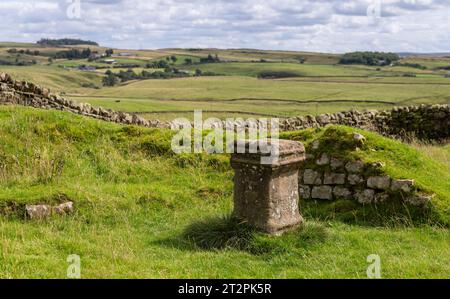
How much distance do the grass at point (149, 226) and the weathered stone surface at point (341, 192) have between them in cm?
82

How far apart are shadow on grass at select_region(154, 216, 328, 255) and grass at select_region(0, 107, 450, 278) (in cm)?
2

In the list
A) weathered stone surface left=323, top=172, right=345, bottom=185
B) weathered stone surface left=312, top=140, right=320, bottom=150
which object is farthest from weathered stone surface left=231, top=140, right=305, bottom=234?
weathered stone surface left=312, top=140, right=320, bottom=150

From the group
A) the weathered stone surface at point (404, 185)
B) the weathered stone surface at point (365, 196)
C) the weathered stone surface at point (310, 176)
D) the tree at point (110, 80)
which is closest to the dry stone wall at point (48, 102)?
the weathered stone surface at point (310, 176)

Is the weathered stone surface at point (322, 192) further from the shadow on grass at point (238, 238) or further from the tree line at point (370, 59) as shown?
the tree line at point (370, 59)

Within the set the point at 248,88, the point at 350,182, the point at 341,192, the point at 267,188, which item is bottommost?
the point at 248,88

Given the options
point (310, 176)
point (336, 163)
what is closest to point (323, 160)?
point (336, 163)

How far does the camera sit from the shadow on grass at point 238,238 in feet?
26.0

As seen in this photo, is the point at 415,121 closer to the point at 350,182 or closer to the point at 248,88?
the point at 350,182

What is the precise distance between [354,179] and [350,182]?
10 centimetres

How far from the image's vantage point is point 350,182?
411 inches

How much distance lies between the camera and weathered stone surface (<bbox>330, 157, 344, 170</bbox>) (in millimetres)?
10625

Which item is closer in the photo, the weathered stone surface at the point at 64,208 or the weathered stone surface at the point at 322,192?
the weathered stone surface at the point at 64,208

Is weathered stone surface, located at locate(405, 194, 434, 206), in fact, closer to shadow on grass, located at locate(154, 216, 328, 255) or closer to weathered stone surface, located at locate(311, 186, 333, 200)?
weathered stone surface, located at locate(311, 186, 333, 200)
